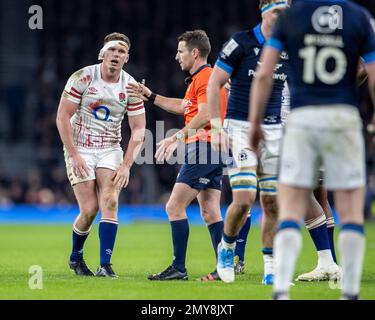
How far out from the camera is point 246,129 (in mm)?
7957

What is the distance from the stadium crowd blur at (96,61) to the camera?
23.8 metres

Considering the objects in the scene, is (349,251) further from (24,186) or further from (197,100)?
(24,186)

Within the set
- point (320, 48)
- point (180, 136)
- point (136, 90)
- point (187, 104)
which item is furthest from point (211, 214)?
point (320, 48)

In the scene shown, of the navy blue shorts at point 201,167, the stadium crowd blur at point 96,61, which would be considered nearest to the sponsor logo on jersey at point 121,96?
the navy blue shorts at point 201,167

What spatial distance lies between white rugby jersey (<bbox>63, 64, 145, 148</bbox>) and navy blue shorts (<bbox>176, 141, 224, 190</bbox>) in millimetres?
834

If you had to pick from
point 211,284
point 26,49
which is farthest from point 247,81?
point 26,49

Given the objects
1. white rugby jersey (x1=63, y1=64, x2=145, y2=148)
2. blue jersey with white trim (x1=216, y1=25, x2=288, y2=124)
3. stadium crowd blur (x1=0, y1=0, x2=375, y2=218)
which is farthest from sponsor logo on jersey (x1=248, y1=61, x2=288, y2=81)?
stadium crowd blur (x1=0, y1=0, x2=375, y2=218)

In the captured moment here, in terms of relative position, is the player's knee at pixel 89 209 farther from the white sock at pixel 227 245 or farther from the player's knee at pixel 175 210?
the white sock at pixel 227 245

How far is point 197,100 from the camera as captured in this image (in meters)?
9.02

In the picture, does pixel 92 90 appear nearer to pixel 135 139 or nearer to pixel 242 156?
pixel 135 139

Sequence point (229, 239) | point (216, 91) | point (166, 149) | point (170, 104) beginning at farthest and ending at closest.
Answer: point (170, 104), point (166, 149), point (229, 239), point (216, 91)

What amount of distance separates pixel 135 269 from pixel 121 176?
154cm

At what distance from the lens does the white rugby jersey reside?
29.7ft
